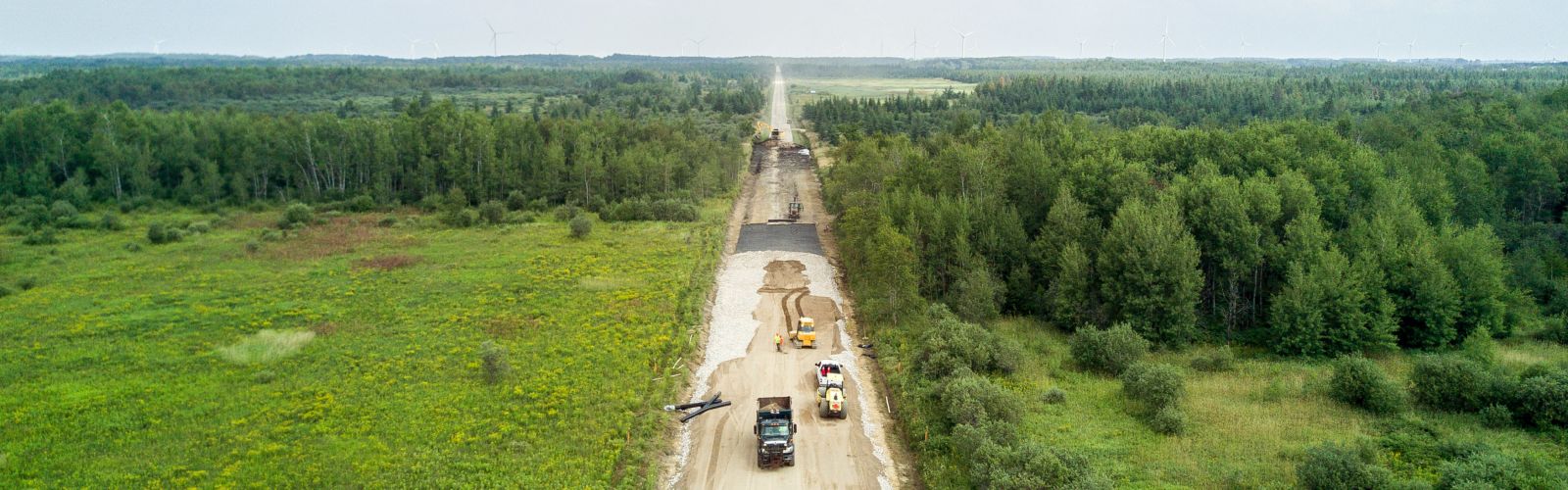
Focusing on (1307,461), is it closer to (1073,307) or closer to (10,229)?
(1073,307)

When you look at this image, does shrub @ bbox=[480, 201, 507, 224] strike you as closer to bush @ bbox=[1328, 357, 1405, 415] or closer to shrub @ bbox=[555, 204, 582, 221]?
shrub @ bbox=[555, 204, 582, 221]

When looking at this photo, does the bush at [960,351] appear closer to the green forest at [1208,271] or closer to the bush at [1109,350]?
the green forest at [1208,271]

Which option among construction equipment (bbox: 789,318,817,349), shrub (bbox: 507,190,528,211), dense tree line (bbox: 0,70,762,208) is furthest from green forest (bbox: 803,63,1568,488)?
shrub (bbox: 507,190,528,211)

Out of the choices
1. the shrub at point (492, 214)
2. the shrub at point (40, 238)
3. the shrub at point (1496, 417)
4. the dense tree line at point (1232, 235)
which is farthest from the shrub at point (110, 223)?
the shrub at point (1496, 417)

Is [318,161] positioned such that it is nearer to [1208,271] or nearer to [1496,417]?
[1208,271]

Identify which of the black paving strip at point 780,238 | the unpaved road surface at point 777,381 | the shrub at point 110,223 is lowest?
the unpaved road surface at point 777,381

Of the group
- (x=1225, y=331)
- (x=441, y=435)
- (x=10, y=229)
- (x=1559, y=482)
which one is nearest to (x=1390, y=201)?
(x=1225, y=331)
